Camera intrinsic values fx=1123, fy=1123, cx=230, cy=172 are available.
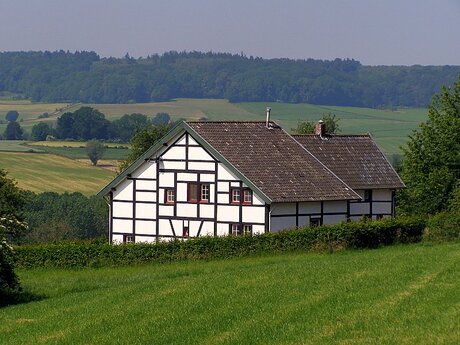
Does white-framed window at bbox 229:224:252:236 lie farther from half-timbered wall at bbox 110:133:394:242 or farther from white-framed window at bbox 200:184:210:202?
white-framed window at bbox 200:184:210:202

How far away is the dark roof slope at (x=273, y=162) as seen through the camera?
5403cm

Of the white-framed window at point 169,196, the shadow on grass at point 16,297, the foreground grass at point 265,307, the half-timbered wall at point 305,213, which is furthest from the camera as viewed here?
the white-framed window at point 169,196

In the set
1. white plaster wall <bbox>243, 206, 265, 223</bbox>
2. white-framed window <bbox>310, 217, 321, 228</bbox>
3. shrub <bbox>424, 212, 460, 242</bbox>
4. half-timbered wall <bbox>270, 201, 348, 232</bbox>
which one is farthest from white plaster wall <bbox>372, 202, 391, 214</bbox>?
shrub <bbox>424, 212, 460, 242</bbox>

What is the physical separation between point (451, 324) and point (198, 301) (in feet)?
26.9

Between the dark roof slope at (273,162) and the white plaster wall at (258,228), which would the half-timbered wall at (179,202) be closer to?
the white plaster wall at (258,228)

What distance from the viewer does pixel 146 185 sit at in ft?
186

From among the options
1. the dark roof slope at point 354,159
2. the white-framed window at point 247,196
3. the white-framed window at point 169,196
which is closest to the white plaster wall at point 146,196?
the white-framed window at point 169,196

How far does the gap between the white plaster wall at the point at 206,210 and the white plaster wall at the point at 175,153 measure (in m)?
2.75

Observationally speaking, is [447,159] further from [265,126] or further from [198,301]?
[198,301]

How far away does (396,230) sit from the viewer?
49.8 metres

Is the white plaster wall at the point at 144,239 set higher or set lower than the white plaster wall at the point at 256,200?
lower

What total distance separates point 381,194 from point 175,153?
12377 mm

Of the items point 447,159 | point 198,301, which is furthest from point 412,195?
point 198,301

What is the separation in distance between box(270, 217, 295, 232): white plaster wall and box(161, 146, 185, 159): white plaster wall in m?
5.94
